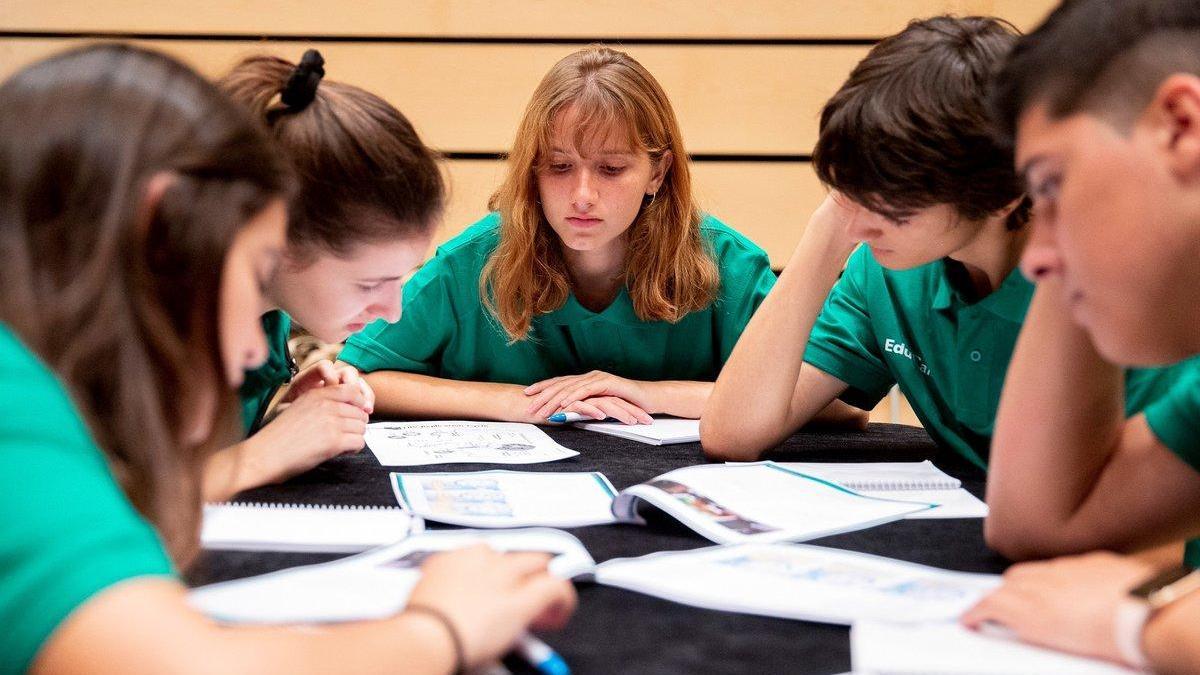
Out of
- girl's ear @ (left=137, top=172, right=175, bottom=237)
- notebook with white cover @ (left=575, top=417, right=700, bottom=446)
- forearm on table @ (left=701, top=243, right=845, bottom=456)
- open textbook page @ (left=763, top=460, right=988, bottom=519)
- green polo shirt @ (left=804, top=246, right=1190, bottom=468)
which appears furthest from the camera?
notebook with white cover @ (left=575, top=417, right=700, bottom=446)

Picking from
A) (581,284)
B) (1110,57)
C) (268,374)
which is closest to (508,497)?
(268,374)

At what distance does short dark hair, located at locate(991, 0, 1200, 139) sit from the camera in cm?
87

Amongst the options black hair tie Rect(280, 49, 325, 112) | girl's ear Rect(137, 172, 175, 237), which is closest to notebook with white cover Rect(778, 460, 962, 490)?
black hair tie Rect(280, 49, 325, 112)

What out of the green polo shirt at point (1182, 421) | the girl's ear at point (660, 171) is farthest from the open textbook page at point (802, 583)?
the girl's ear at point (660, 171)

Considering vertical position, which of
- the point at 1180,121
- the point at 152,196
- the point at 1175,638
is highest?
the point at 1180,121

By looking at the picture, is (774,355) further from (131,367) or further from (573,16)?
(573,16)

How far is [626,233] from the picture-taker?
83.1 inches

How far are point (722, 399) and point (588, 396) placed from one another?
1.14 feet

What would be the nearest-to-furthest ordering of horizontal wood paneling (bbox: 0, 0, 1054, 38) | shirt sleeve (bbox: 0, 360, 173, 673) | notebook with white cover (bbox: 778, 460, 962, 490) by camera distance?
shirt sleeve (bbox: 0, 360, 173, 673), notebook with white cover (bbox: 778, 460, 962, 490), horizontal wood paneling (bbox: 0, 0, 1054, 38)

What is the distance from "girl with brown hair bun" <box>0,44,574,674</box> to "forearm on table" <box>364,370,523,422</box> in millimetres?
1137

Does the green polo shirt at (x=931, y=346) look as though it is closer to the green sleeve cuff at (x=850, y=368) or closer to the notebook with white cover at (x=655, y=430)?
the green sleeve cuff at (x=850, y=368)

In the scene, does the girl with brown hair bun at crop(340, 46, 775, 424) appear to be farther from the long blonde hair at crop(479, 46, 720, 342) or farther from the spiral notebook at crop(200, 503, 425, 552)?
the spiral notebook at crop(200, 503, 425, 552)

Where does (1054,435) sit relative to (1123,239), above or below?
below

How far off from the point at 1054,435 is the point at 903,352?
64 cm
